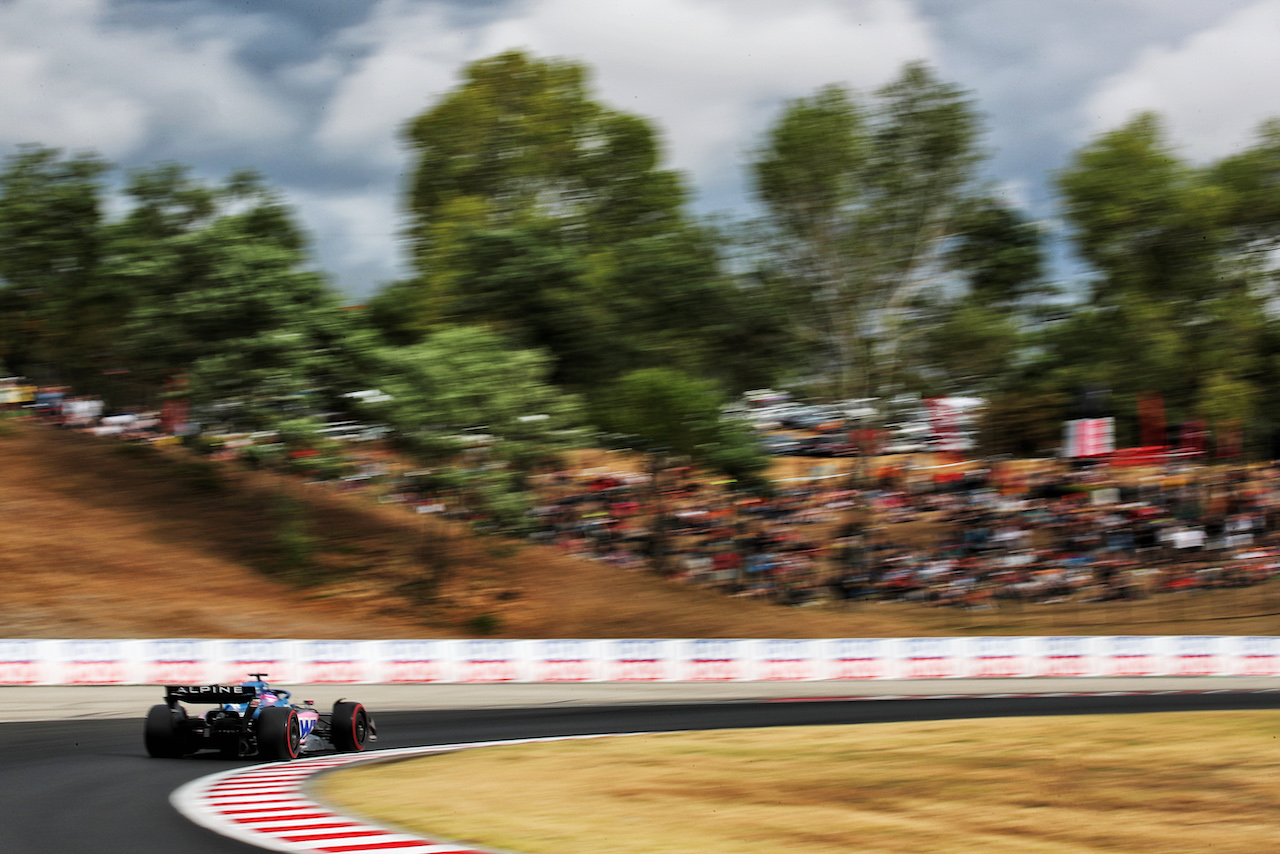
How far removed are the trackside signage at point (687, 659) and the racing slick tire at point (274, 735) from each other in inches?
339

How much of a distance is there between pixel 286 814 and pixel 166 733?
437cm

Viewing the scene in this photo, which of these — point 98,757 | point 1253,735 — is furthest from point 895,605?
point 98,757

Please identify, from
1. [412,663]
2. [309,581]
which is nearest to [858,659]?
[412,663]

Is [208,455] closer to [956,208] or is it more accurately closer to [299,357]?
[299,357]

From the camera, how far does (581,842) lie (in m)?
8.00

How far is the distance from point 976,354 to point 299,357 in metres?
17.9

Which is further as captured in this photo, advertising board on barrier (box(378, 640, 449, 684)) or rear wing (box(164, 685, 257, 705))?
advertising board on barrier (box(378, 640, 449, 684))

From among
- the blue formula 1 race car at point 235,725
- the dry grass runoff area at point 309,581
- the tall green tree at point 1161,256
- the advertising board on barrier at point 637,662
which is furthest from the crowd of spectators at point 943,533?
the blue formula 1 race car at point 235,725

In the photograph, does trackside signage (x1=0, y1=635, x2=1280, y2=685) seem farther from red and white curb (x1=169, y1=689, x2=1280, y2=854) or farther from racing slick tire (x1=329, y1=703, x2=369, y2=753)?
red and white curb (x1=169, y1=689, x2=1280, y2=854)

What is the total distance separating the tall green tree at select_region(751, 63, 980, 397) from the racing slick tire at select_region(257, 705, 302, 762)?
22326 millimetres

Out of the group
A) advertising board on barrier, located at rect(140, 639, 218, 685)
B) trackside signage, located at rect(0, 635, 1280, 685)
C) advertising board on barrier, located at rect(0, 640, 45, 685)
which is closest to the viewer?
advertising board on barrier, located at rect(0, 640, 45, 685)

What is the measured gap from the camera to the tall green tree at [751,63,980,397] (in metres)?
31.6

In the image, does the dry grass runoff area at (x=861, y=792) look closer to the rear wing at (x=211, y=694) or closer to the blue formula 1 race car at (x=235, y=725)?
the blue formula 1 race car at (x=235, y=725)

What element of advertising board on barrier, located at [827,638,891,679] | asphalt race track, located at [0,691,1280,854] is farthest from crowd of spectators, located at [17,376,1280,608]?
asphalt race track, located at [0,691,1280,854]
